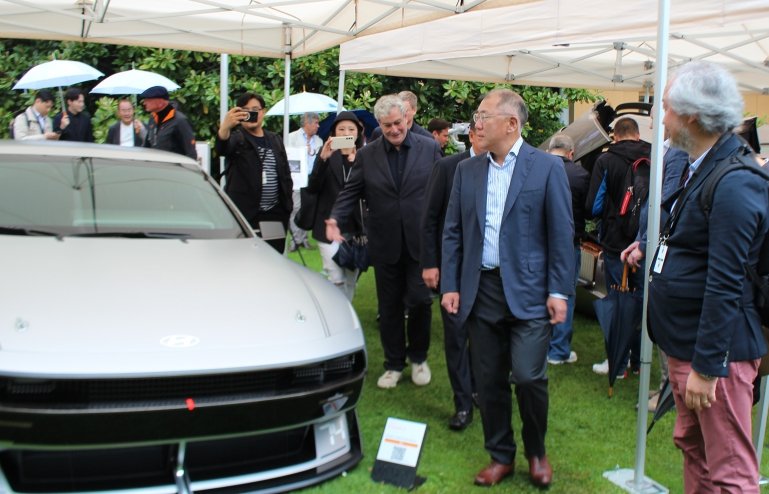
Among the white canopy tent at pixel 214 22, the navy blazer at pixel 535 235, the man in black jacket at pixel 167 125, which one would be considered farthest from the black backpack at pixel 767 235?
the man in black jacket at pixel 167 125

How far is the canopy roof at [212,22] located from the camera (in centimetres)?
659

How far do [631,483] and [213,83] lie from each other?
10971 millimetres

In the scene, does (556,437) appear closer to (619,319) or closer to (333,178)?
(619,319)

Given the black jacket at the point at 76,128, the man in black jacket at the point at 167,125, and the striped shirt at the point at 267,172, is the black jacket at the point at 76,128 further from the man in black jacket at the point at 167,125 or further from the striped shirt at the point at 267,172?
the striped shirt at the point at 267,172

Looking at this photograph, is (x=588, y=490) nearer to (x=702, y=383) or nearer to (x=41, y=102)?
(x=702, y=383)

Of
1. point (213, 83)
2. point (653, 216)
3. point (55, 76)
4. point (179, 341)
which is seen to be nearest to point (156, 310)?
point (179, 341)

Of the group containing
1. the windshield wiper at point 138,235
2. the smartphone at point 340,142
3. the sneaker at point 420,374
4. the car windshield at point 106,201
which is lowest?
the sneaker at point 420,374

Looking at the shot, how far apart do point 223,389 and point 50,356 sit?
0.66 m

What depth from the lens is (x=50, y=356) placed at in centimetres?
273

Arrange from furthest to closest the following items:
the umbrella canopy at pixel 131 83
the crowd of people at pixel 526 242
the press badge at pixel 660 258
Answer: the umbrella canopy at pixel 131 83 → the press badge at pixel 660 258 → the crowd of people at pixel 526 242

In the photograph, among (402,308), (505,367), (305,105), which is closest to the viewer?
(505,367)

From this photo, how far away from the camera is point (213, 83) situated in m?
12.9

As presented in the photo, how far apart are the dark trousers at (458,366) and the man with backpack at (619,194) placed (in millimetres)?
1328

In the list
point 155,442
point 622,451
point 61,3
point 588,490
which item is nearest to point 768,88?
point 622,451
